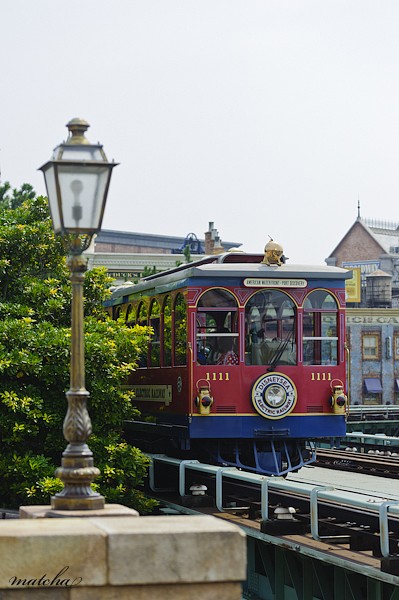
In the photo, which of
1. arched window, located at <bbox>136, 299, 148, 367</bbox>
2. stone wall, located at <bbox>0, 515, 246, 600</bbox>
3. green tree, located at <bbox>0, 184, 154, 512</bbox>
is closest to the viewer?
stone wall, located at <bbox>0, 515, 246, 600</bbox>

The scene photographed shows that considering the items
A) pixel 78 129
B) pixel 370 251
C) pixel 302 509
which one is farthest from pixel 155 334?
pixel 370 251

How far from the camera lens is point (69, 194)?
8555mm

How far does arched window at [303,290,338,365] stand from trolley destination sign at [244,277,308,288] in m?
0.27

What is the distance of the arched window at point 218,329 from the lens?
18891 millimetres

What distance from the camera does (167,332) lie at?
1988 cm

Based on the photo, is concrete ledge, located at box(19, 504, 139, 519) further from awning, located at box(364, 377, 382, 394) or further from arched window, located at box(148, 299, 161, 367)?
awning, located at box(364, 377, 382, 394)

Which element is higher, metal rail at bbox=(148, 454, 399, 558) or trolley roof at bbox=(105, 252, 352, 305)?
trolley roof at bbox=(105, 252, 352, 305)

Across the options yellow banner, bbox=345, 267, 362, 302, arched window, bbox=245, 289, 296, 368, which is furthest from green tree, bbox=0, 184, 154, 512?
yellow banner, bbox=345, 267, 362, 302

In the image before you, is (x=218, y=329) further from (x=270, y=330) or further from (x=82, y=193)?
(x=82, y=193)

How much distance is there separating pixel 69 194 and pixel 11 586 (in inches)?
117

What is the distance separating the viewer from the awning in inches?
2808

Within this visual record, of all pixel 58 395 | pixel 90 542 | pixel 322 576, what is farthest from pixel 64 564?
pixel 58 395

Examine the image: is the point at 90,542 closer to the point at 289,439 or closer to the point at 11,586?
the point at 11,586

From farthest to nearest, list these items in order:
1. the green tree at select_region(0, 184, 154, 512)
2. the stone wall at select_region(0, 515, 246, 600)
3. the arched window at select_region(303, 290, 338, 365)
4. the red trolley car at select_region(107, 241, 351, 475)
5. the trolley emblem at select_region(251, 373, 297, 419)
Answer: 1. the arched window at select_region(303, 290, 338, 365)
2. the trolley emblem at select_region(251, 373, 297, 419)
3. the red trolley car at select_region(107, 241, 351, 475)
4. the green tree at select_region(0, 184, 154, 512)
5. the stone wall at select_region(0, 515, 246, 600)
